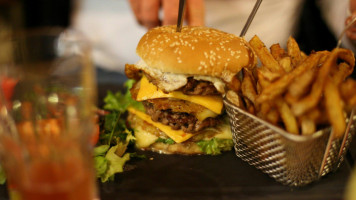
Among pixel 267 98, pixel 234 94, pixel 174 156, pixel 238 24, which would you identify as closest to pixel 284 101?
pixel 267 98

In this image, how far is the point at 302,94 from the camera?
164 centimetres

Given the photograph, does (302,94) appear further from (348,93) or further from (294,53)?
(294,53)

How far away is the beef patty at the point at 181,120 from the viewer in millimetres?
2232

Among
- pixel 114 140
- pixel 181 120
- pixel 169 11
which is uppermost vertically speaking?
pixel 169 11

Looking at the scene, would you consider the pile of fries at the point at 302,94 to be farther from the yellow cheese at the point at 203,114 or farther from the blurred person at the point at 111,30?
the blurred person at the point at 111,30

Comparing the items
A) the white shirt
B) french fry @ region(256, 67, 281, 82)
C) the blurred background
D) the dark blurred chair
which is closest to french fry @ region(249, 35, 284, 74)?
french fry @ region(256, 67, 281, 82)

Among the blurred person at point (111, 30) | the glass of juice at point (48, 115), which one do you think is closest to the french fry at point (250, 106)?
the glass of juice at point (48, 115)

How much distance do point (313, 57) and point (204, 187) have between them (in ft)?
2.83

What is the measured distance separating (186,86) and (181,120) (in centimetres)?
23

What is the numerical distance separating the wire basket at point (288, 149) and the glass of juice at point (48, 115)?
2.73 feet

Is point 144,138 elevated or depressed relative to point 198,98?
depressed

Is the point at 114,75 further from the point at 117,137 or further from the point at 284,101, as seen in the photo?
the point at 284,101

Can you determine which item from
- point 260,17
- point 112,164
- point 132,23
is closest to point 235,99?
point 112,164

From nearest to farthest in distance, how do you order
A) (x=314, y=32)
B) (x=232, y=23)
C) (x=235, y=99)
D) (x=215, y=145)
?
(x=235, y=99)
(x=215, y=145)
(x=232, y=23)
(x=314, y=32)
